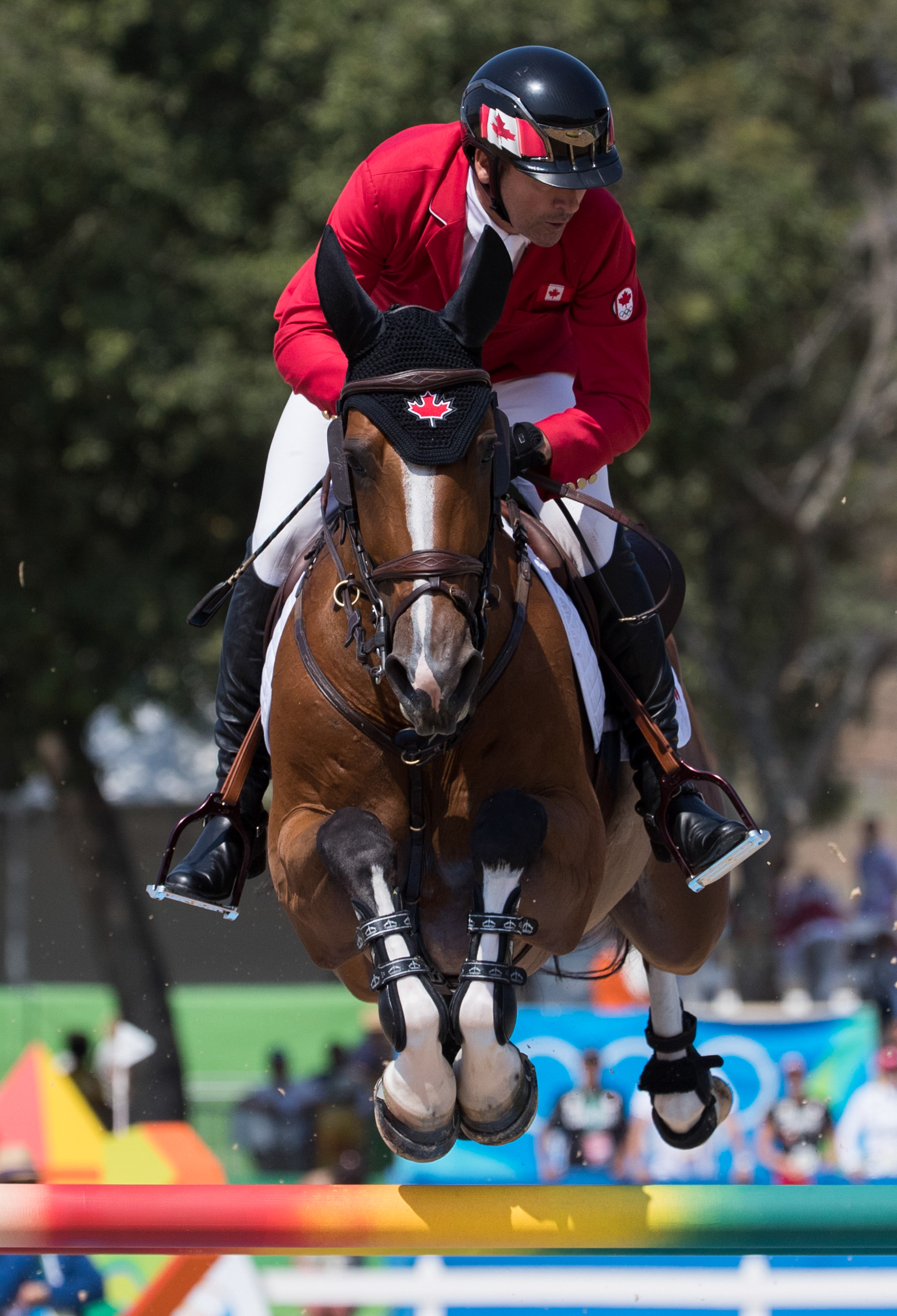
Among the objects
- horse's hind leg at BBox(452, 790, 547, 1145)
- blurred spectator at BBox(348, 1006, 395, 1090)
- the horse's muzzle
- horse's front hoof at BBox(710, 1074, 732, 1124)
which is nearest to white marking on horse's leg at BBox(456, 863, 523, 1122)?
horse's hind leg at BBox(452, 790, 547, 1145)

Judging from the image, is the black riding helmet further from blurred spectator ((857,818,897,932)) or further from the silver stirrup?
blurred spectator ((857,818,897,932))

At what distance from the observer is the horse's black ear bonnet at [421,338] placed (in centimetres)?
328

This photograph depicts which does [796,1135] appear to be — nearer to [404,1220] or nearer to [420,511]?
[404,1220]

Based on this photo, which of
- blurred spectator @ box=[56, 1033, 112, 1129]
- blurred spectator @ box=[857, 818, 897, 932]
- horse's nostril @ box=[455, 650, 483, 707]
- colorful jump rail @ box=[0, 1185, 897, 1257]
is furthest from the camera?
blurred spectator @ box=[857, 818, 897, 932]

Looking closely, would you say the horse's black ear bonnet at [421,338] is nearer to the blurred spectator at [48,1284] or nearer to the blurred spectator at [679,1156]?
the blurred spectator at [48,1284]

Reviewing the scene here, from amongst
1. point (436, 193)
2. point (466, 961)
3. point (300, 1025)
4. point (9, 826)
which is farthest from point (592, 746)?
point (9, 826)

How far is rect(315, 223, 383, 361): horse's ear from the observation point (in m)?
3.40

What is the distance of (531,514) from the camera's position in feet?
14.0

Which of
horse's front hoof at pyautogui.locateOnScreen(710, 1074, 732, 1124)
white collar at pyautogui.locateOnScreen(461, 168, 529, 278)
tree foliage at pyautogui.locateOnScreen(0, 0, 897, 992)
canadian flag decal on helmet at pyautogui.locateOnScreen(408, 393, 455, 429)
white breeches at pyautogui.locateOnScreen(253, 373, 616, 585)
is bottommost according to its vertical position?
horse's front hoof at pyautogui.locateOnScreen(710, 1074, 732, 1124)

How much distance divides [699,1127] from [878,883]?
27.2 feet

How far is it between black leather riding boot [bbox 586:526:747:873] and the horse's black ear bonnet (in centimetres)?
107

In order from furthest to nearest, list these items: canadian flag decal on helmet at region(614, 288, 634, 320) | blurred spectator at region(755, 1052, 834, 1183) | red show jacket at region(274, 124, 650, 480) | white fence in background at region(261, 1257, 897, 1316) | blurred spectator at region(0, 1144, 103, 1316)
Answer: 1. blurred spectator at region(755, 1052, 834, 1183)
2. blurred spectator at region(0, 1144, 103, 1316)
3. white fence in background at region(261, 1257, 897, 1316)
4. canadian flag decal on helmet at region(614, 288, 634, 320)
5. red show jacket at region(274, 124, 650, 480)

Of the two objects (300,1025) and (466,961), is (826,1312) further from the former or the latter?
(300,1025)

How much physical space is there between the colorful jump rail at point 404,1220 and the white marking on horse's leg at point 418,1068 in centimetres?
28
